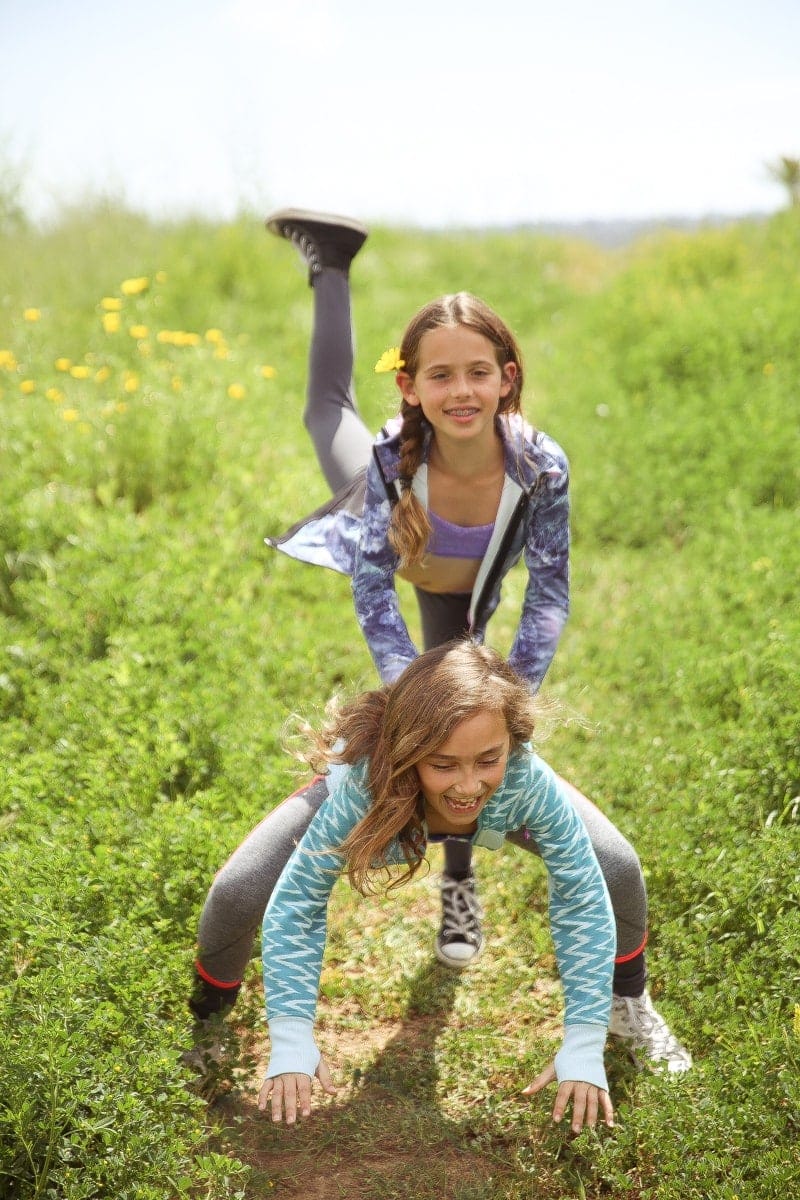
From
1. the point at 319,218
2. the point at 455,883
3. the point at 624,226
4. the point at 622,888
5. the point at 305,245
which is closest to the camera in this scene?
the point at 622,888

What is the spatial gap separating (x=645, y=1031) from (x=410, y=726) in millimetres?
1100

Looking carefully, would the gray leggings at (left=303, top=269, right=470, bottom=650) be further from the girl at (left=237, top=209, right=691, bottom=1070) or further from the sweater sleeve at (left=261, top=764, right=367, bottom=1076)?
the sweater sleeve at (left=261, top=764, right=367, bottom=1076)

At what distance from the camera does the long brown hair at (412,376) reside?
3020 millimetres

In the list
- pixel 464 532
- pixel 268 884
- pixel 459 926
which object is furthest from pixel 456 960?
pixel 464 532

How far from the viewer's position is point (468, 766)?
2.46 m

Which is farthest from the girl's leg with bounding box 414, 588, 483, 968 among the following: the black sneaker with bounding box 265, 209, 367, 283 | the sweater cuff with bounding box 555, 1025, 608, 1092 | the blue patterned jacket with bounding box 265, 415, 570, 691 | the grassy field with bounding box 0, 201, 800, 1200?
the black sneaker with bounding box 265, 209, 367, 283

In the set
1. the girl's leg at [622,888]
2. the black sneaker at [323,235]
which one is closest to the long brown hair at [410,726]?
the girl's leg at [622,888]

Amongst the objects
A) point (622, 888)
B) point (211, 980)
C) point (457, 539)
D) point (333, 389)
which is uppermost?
point (333, 389)

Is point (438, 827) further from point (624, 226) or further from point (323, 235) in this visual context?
point (624, 226)

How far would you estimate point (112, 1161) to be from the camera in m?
2.25

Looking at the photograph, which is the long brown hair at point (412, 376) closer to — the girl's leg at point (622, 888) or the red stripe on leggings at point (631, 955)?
the girl's leg at point (622, 888)

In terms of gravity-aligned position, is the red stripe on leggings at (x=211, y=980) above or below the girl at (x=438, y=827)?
below

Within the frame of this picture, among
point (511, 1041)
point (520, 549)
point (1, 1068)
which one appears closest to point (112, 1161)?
point (1, 1068)

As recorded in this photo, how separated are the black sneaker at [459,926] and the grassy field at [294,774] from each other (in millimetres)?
86
